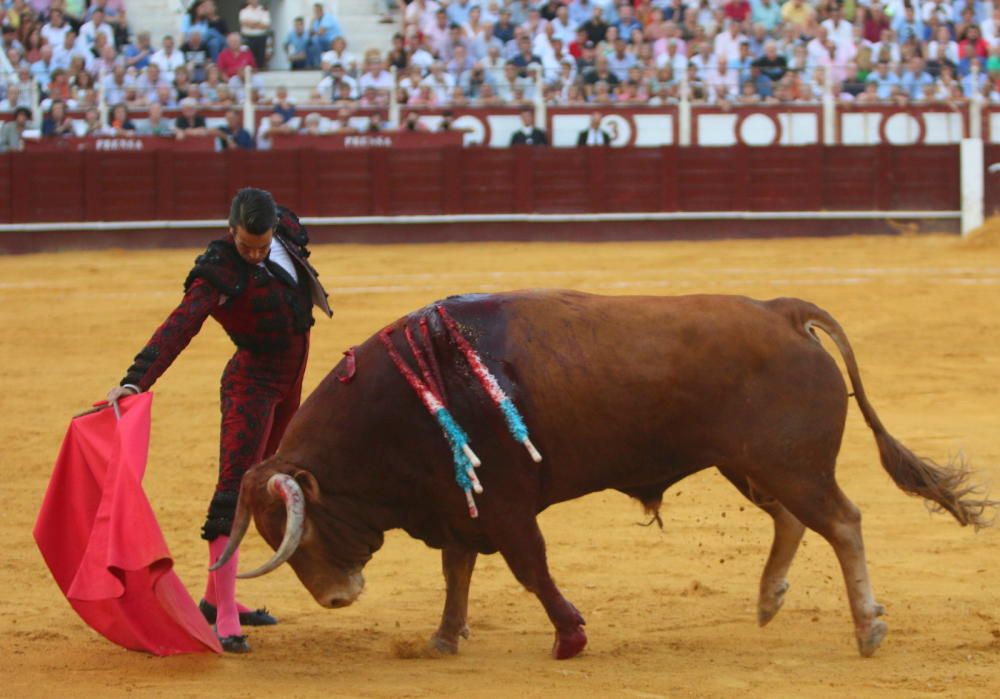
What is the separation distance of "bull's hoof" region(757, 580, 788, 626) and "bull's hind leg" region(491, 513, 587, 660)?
0.67 m

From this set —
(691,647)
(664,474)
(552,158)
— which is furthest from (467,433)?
(552,158)

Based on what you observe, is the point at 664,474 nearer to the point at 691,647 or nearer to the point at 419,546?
the point at 691,647

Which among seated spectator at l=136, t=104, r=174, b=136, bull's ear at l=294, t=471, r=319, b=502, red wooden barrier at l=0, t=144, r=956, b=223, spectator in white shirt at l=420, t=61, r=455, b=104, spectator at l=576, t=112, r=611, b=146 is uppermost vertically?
spectator in white shirt at l=420, t=61, r=455, b=104

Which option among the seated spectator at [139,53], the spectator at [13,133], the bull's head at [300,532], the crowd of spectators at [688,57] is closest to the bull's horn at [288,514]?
the bull's head at [300,532]

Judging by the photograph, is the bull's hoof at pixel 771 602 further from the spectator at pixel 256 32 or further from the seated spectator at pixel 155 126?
the spectator at pixel 256 32

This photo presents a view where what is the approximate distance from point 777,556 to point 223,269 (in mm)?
1976

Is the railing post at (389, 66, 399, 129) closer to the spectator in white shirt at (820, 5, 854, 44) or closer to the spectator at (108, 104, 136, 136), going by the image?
the spectator at (108, 104, 136, 136)

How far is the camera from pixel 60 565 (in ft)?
16.9

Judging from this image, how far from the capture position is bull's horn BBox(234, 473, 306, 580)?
4707 mm

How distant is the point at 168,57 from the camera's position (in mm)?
17234

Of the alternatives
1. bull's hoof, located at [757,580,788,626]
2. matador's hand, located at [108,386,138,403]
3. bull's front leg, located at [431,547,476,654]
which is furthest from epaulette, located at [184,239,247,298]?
bull's hoof, located at [757,580,788,626]

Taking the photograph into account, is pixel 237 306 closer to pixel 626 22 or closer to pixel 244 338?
pixel 244 338

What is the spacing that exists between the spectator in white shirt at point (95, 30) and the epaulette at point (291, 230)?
12964 mm

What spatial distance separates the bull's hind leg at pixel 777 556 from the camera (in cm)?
525
